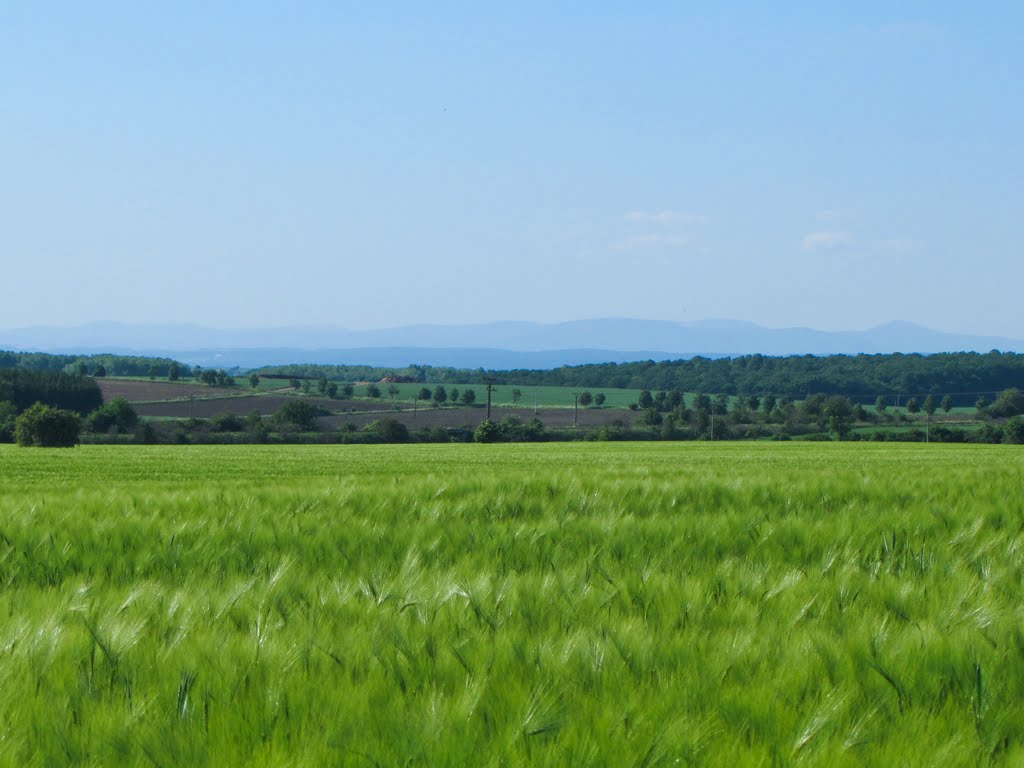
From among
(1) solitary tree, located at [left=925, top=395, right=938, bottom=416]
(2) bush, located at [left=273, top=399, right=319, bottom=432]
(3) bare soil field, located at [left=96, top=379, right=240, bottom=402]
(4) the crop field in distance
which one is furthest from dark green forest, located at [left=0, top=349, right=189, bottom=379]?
(4) the crop field in distance

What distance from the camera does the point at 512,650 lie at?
2.97 m

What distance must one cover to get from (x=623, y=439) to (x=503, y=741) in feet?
257

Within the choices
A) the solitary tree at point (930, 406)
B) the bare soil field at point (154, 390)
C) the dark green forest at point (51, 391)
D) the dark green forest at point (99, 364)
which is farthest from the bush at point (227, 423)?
the solitary tree at point (930, 406)

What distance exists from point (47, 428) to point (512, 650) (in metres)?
44.1

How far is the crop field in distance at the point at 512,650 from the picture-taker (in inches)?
92.0

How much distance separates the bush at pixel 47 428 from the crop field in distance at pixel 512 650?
3958 centimetres

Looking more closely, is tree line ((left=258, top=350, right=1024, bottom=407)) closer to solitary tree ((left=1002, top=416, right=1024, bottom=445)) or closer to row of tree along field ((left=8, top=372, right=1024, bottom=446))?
row of tree along field ((left=8, top=372, right=1024, bottom=446))

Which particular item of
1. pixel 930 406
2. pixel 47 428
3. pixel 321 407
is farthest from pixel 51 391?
pixel 930 406

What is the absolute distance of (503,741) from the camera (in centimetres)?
231

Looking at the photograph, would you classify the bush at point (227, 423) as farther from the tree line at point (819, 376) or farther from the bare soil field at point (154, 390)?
the tree line at point (819, 376)

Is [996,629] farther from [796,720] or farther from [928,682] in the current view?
[796,720]

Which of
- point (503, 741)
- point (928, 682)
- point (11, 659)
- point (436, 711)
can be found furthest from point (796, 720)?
point (11, 659)

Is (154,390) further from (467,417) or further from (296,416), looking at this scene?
(467,417)

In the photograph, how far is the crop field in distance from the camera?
92.0 inches
